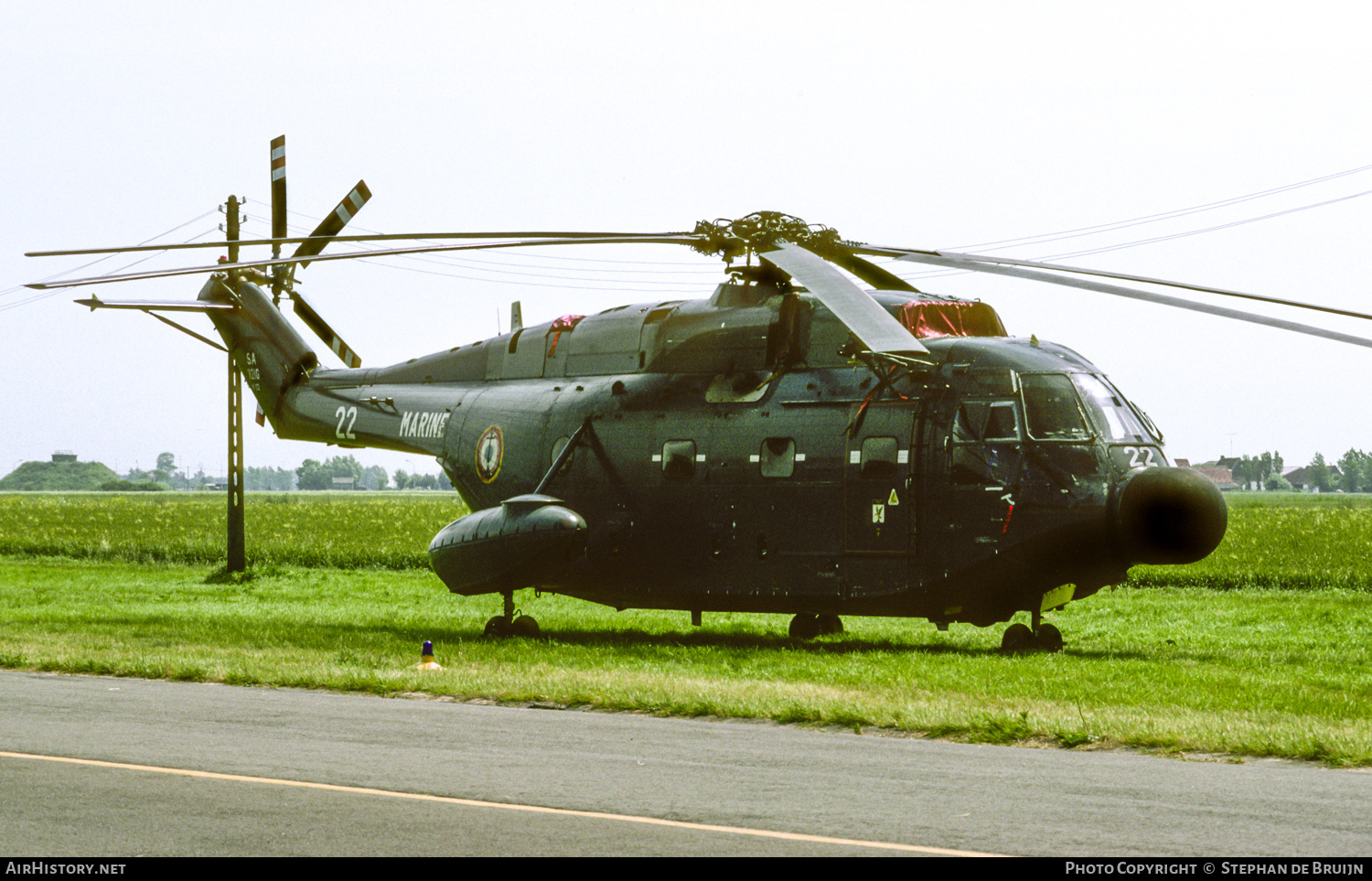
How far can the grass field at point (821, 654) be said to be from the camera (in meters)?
12.6

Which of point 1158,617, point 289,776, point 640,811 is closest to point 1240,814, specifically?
point 640,811

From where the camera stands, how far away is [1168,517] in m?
16.1

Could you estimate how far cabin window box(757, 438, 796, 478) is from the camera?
18.5m

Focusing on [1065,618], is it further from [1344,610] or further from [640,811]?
[640,811]

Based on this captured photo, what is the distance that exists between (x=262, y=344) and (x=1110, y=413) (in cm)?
1648

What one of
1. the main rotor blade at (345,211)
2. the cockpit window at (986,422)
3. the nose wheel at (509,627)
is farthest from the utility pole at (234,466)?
the cockpit window at (986,422)

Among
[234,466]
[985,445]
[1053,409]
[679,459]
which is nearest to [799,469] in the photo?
[679,459]

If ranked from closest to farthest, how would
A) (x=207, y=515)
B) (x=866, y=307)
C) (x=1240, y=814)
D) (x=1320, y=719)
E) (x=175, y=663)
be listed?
(x=1240, y=814) → (x=1320, y=719) → (x=866, y=307) → (x=175, y=663) → (x=207, y=515)

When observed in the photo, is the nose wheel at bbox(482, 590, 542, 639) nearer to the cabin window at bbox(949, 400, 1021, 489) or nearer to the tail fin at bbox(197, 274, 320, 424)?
the cabin window at bbox(949, 400, 1021, 489)

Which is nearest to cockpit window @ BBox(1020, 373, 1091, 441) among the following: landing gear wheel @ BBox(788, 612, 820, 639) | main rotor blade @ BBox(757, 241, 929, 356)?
main rotor blade @ BBox(757, 241, 929, 356)

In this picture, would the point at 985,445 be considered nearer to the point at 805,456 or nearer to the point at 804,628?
the point at 805,456

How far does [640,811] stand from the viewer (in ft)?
28.1

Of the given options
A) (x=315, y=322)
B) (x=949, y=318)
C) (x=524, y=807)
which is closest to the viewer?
(x=524, y=807)

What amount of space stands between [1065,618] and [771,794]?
16867 millimetres
